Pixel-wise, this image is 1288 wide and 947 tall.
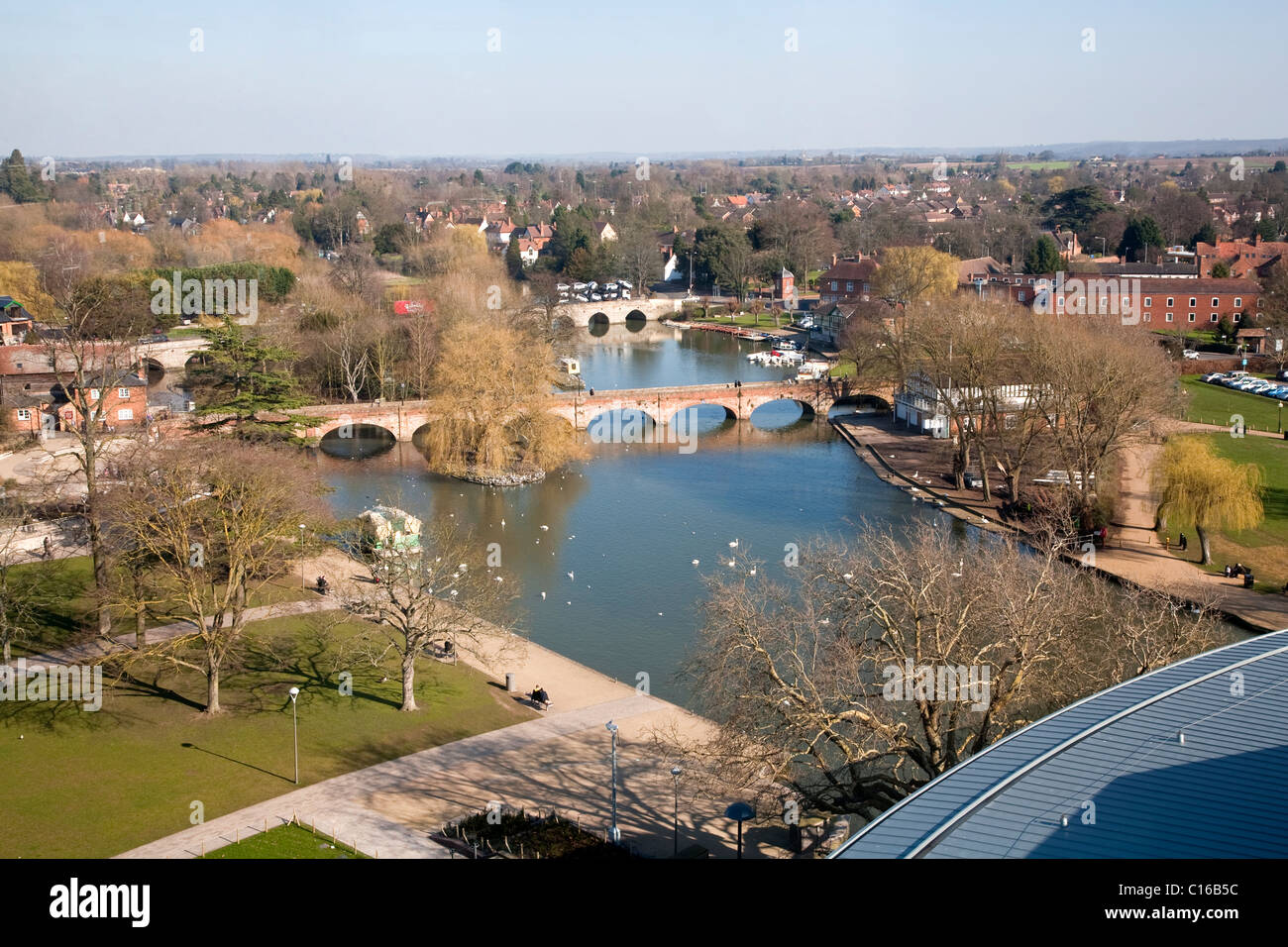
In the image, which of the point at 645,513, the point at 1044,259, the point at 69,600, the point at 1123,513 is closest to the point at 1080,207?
the point at 1044,259

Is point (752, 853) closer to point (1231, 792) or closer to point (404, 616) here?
point (1231, 792)

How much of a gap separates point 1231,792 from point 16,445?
30279 mm

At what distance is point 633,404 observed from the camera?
37.7m

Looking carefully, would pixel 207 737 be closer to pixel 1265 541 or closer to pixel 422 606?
pixel 422 606

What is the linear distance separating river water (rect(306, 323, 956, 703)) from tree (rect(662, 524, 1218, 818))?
12.3ft

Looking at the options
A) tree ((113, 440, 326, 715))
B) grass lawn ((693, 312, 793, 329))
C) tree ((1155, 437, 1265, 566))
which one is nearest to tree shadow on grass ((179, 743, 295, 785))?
tree ((113, 440, 326, 715))

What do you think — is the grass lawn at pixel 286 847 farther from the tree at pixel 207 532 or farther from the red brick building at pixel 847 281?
the red brick building at pixel 847 281

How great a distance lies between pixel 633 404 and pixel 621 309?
27483 millimetres

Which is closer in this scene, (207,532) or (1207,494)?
(207,532)

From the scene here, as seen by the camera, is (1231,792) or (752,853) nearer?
(1231,792)

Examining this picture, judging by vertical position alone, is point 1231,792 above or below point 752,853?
above

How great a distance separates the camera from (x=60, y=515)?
23219 millimetres
